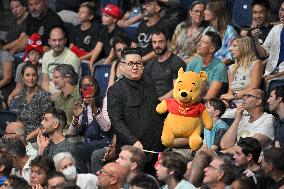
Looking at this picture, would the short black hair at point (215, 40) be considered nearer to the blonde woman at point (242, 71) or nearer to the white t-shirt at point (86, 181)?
the blonde woman at point (242, 71)

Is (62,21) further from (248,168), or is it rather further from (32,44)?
(248,168)

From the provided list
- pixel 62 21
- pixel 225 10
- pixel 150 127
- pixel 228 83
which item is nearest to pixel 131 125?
pixel 150 127

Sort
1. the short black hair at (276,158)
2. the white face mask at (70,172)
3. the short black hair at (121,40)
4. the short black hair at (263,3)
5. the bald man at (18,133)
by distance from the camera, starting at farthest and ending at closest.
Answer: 1. the short black hair at (121,40)
2. the short black hair at (263,3)
3. the bald man at (18,133)
4. the white face mask at (70,172)
5. the short black hair at (276,158)

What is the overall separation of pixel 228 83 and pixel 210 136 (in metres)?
1.19

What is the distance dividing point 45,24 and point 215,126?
422 centimetres

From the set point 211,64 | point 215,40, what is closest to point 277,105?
point 211,64

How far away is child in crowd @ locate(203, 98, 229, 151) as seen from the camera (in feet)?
41.8

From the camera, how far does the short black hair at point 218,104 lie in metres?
12.9

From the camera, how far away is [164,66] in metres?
13.8

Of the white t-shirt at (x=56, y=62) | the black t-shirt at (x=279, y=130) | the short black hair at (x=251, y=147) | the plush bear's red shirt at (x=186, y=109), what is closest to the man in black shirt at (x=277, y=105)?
the black t-shirt at (x=279, y=130)

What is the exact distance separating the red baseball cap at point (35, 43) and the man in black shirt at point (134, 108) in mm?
3582

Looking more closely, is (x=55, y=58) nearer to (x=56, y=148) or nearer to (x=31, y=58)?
(x=31, y=58)

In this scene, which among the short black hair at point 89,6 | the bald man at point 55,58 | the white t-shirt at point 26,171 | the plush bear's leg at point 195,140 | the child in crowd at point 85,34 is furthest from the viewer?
the short black hair at point 89,6

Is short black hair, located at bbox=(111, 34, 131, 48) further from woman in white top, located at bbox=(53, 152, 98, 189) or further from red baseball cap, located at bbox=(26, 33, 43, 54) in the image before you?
woman in white top, located at bbox=(53, 152, 98, 189)
